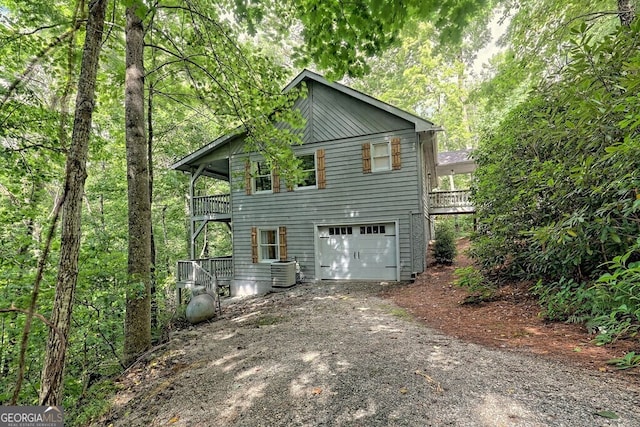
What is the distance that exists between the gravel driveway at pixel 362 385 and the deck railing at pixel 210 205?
24.6 ft

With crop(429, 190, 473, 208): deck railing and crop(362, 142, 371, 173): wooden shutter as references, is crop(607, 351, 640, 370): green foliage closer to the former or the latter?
crop(362, 142, 371, 173): wooden shutter

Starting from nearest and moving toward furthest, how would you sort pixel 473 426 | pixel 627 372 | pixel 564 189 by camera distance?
pixel 473 426, pixel 627 372, pixel 564 189

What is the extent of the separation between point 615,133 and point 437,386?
12.5ft

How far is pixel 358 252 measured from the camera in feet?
31.7

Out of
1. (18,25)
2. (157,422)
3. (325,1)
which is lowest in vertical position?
(157,422)

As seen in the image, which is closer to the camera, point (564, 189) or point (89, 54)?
point (89, 54)

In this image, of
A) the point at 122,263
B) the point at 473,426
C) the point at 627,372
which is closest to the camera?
the point at 473,426

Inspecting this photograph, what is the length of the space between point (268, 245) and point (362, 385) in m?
8.56

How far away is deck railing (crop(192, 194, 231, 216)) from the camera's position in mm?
11836

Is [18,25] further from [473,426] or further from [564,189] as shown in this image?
[564,189]

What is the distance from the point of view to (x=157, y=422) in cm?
283

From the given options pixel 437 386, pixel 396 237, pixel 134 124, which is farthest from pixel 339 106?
pixel 437 386

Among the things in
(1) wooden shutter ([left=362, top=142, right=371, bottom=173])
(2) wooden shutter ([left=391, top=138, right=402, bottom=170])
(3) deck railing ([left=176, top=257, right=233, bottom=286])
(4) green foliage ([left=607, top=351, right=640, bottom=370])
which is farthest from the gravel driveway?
(1) wooden shutter ([left=362, top=142, right=371, bottom=173])

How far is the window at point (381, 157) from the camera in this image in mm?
9492
